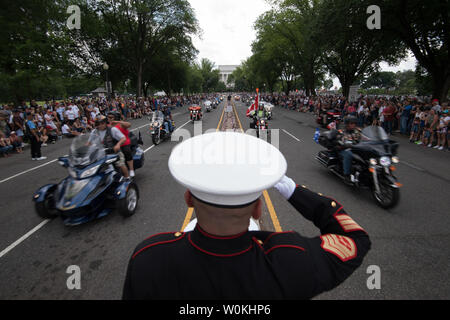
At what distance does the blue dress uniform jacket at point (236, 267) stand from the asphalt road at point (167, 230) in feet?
6.01

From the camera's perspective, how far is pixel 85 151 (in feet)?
12.5

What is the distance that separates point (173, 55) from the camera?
3703 centimetres

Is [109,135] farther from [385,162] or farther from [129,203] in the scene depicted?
[385,162]

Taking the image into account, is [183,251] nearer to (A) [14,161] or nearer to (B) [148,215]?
(B) [148,215]

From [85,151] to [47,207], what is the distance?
1189 millimetres

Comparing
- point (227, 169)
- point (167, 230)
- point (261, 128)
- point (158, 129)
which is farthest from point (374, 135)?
point (158, 129)

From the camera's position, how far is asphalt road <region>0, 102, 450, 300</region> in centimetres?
251

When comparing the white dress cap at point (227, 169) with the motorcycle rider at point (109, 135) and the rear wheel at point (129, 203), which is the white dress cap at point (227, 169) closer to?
the rear wheel at point (129, 203)

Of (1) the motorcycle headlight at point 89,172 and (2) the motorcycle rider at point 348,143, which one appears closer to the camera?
(1) the motorcycle headlight at point 89,172

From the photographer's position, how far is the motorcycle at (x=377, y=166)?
165 inches

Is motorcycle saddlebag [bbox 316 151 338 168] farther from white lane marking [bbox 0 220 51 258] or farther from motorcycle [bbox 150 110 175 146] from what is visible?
motorcycle [bbox 150 110 175 146]

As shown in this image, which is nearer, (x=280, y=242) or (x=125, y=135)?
(x=280, y=242)

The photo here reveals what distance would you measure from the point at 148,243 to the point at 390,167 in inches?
193

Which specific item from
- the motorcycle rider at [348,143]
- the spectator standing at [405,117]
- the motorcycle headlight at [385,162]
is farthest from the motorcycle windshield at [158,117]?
the spectator standing at [405,117]
